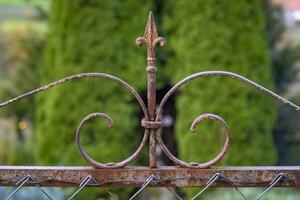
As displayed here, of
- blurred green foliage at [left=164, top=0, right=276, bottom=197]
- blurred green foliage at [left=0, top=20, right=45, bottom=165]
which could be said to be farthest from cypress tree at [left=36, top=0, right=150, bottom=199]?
blurred green foliage at [left=0, top=20, right=45, bottom=165]

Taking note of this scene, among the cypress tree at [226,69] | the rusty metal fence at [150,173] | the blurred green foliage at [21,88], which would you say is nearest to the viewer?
the rusty metal fence at [150,173]

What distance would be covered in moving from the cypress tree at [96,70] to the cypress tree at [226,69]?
0.40 meters

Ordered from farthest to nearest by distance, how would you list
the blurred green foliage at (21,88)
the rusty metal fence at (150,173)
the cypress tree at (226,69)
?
the blurred green foliage at (21,88) → the cypress tree at (226,69) → the rusty metal fence at (150,173)

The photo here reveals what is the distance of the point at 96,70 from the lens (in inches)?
189

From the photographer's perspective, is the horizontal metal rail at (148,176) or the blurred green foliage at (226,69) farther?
the blurred green foliage at (226,69)

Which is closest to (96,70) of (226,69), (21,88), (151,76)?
(226,69)

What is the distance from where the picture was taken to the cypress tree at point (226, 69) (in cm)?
476

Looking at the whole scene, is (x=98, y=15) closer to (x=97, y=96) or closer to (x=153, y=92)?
(x=97, y=96)

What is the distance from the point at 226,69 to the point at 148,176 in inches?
128

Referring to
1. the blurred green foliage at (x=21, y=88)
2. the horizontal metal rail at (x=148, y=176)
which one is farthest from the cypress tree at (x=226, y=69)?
the horizontal metal rail at (x=148, y=176)

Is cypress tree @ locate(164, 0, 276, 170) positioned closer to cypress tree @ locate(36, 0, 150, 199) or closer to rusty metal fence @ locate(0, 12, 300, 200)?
cypress tree @ locate(36, 0, 150, 199)

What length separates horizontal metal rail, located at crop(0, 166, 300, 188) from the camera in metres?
1.57

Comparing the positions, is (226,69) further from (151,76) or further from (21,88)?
(151,76)

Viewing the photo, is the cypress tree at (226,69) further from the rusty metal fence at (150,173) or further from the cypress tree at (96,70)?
the rusty metal fence at (150,173)
